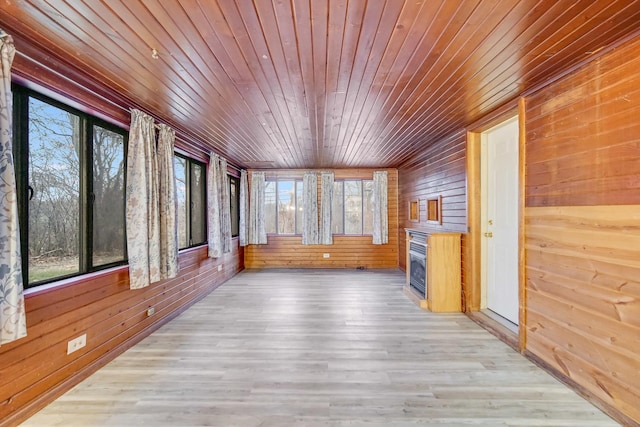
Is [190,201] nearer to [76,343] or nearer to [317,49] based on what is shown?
[76,343]

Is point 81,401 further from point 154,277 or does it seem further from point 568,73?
point 568,73

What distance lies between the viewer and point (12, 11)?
4.90 ft

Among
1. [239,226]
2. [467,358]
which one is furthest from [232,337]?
[239,226]

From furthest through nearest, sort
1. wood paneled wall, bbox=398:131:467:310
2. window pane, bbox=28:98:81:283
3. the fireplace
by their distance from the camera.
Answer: the fireplace → wood paneled wall, bbox=398:131:467:310 → window pane, bbox=28:98:81:283

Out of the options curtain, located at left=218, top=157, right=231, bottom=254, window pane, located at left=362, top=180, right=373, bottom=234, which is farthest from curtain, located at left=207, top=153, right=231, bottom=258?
window pane, located at left=362, top=180, right=373, bottom=234

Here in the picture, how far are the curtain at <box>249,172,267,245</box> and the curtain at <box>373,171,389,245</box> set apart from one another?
8.49 ft

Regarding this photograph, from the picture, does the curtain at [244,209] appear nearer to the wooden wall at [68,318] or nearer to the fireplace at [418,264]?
the wooden wall at [68,318]

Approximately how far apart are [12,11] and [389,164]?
5714 mm

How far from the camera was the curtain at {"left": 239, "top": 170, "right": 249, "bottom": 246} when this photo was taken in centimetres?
638

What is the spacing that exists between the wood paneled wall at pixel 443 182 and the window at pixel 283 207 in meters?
2.52

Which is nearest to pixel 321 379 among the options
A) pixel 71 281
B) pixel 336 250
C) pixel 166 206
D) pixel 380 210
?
pixel 71 281

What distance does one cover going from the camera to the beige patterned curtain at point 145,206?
267cm

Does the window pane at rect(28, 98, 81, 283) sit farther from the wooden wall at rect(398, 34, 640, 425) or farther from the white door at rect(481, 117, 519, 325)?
the white door at rect(481, 117, 519, 325)

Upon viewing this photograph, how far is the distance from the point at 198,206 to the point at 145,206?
6.34 feet
